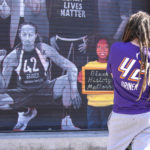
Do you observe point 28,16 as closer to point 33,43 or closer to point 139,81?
point 33,43

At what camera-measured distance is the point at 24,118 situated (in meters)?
5.44

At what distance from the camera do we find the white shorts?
225cm

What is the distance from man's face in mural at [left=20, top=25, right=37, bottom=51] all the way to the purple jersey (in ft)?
11.0

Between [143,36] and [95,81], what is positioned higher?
[143,36]

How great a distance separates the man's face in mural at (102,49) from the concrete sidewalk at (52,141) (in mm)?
1546

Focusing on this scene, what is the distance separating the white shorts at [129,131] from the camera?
2.25 metres

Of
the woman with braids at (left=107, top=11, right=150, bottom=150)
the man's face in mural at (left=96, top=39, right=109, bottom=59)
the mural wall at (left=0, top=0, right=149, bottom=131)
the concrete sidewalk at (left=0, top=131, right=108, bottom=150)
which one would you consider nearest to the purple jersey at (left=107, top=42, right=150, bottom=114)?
the woman with braids at (left=107, top=11, right=150, bottom=150)

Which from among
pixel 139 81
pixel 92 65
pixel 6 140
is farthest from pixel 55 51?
pixel 139 81

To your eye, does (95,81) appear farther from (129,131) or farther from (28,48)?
(129,131)

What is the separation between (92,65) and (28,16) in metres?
1.55

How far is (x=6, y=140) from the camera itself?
16.5ft

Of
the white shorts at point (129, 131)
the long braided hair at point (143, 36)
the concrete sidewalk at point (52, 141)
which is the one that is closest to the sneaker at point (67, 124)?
the concrete sidewalk at point (52, 141)

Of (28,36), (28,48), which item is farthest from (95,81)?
(28,36)

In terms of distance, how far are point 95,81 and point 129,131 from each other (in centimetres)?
350
